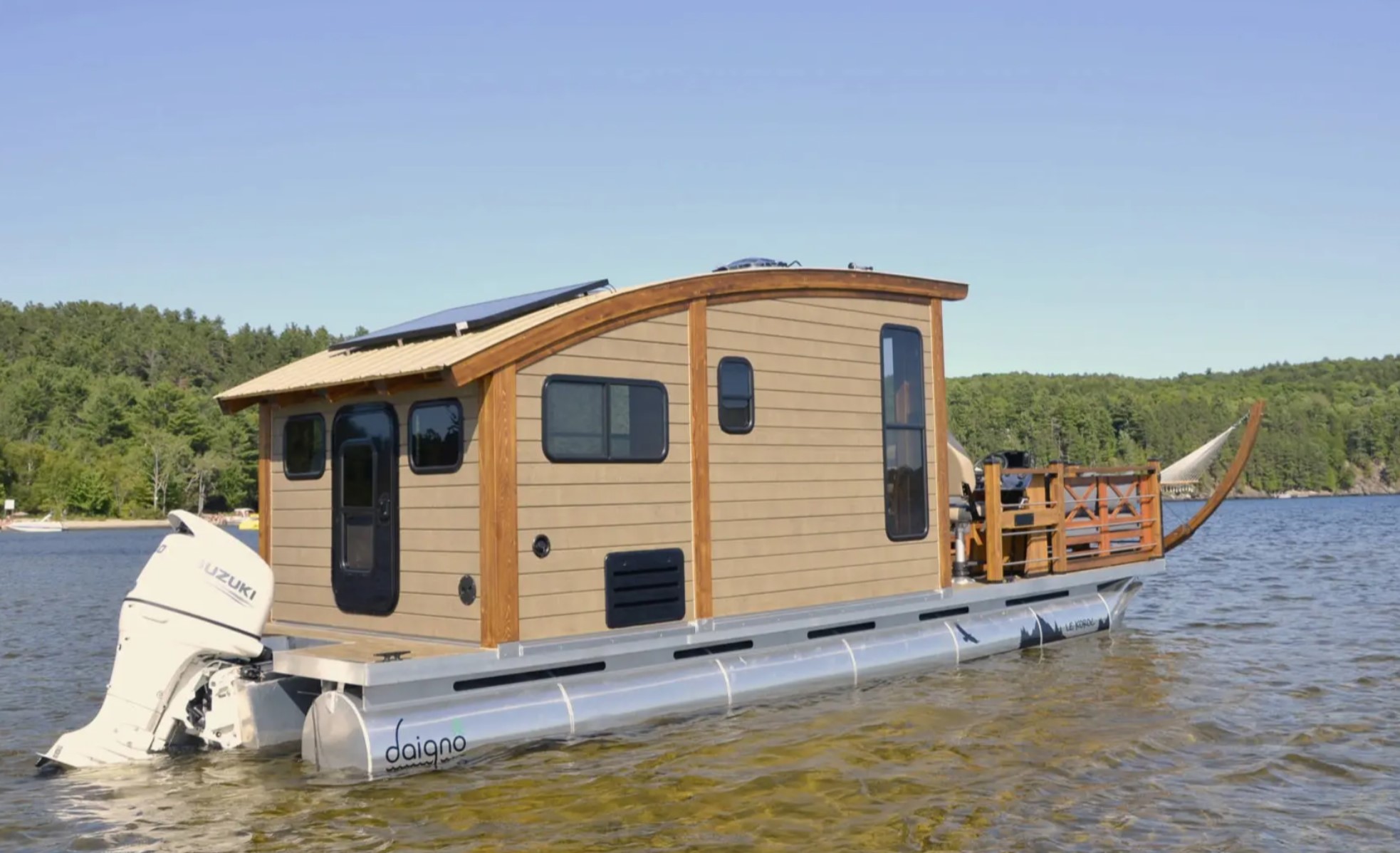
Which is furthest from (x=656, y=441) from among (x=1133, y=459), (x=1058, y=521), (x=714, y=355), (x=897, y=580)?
(x=1133, y=459)

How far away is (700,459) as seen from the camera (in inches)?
400

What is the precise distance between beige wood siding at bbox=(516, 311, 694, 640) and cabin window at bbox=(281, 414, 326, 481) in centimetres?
261

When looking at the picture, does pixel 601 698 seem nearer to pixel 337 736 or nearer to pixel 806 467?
pixel 337 736

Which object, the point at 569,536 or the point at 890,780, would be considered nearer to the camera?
the point at 890,780

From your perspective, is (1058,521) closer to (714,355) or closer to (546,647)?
(714,355)

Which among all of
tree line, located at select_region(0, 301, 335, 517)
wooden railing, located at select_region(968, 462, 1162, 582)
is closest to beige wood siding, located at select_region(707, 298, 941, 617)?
wooden railing, located at select_region(968, 462, 1162, 582)

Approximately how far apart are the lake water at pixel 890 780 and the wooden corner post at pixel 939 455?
1.17 metres

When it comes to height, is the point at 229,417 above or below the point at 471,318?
above

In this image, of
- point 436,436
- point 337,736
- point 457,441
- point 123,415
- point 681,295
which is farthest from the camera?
point 123,415

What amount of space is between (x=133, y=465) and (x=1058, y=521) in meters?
92.4

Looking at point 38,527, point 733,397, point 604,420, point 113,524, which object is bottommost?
point 113,524

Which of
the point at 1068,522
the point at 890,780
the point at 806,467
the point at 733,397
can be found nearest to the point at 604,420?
the point at 733,397

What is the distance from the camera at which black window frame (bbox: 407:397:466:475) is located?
29.8ft

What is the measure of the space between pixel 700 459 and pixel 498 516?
7.04 ft
